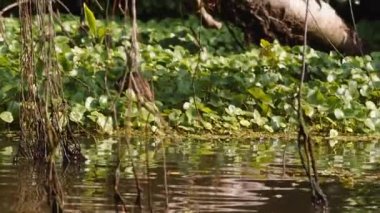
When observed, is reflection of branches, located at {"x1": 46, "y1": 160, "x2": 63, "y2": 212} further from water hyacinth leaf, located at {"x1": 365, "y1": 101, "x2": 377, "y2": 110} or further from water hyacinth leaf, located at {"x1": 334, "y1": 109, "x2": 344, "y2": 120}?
water hyacinth leaf, located at {"x1": 365, "y1": 101, "x2": 377, "y2": 110}

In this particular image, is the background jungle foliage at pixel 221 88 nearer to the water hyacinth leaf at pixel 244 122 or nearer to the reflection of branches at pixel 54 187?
the water hyacinth leaf at pixel 244 122

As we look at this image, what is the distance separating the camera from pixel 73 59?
11.1 m

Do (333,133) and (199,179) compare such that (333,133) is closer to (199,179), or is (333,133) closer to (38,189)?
(199,179)

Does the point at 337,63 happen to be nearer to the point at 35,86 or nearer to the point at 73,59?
the point at 73,59

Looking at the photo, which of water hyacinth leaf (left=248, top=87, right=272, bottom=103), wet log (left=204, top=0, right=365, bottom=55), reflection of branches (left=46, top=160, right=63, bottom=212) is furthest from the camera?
wet log (left=204, top=0, right=365, bottom=55)

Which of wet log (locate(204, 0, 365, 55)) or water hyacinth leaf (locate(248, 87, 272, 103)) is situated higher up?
wet log (locate(204, 0, 365, 55))

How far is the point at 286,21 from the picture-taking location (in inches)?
481

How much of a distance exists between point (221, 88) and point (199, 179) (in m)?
3.62

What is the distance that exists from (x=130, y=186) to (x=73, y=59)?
16.2 feet

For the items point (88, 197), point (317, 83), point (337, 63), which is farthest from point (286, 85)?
point (88, 197)

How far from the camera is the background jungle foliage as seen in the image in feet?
30.3

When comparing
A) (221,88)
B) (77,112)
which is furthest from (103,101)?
(221,88)

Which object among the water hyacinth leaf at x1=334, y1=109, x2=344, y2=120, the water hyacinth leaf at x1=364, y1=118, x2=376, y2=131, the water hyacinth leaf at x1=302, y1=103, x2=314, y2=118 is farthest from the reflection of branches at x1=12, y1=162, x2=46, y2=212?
the water hyacinth leaf at x1=364, y1=118, x2=376, y2=131

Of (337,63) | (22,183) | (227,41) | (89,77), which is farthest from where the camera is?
(227,41)
